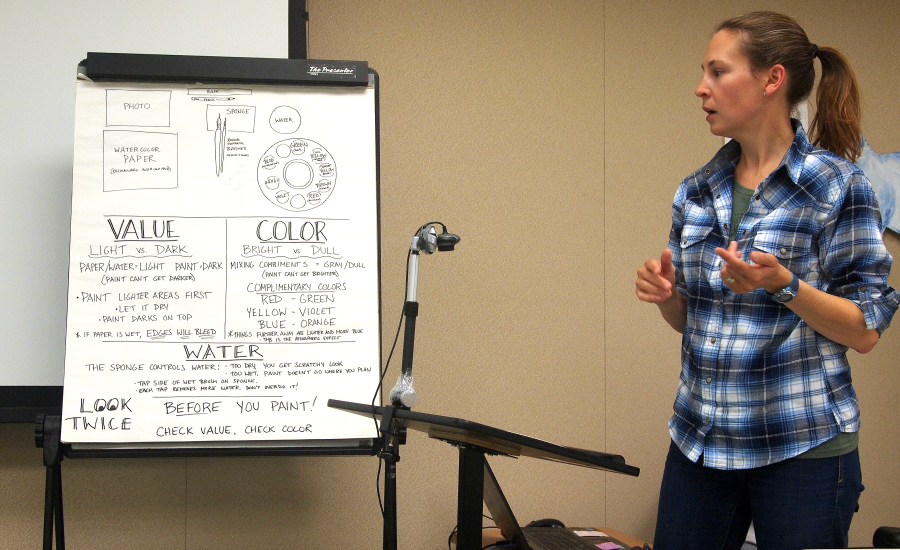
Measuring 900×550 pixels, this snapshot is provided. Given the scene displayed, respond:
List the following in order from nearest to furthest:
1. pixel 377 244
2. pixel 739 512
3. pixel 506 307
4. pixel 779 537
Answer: pixel 779 537, pixel 739 512, pixel 377 244, pixel 506 307

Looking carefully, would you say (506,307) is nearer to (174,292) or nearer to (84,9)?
(174,292)

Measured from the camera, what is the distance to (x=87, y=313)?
1751 mm

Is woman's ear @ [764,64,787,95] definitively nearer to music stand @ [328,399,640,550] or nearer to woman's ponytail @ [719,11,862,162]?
woman's ponytail @ [719,11,862,162]

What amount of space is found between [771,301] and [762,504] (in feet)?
1.22

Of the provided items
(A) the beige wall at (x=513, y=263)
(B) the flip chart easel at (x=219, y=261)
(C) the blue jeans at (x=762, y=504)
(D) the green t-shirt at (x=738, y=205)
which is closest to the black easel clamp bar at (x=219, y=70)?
(B) the flip chart easel at (x=219, y=261)

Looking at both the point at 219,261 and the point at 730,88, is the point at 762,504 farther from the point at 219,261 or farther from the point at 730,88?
the point at 219,261

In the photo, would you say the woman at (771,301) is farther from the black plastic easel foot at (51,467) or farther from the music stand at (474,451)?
the black plastic easel foot at (51,467)

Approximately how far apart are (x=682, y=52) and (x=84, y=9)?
6.50 ft

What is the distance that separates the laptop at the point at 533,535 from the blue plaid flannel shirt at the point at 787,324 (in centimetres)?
43

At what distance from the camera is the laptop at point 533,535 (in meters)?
1.56

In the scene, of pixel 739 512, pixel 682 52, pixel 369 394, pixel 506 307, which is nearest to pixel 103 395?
pixel 369 394

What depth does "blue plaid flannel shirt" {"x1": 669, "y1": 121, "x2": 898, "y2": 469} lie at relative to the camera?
124 centimetres

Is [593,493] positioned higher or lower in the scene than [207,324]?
lower

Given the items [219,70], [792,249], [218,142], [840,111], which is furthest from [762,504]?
[219,70]
